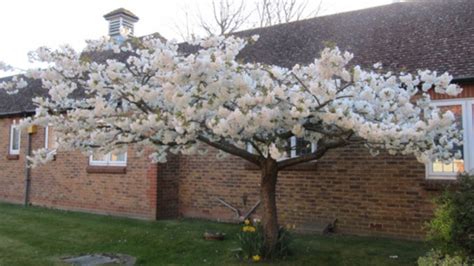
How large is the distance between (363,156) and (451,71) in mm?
2236

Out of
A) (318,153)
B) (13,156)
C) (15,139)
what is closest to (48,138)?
(13,156)

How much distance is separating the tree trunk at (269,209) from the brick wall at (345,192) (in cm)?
244

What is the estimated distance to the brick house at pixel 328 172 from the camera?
8328 mm

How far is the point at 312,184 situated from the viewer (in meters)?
9.46

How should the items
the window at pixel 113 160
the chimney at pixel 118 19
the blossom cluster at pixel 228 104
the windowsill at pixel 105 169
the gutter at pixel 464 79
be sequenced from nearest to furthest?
1. the blossom cluster at pixel 228 104
2. the gutter at pixel 464 79
3. the windowsill at pixel 105 169
4. the window at pixel 113 160
5. the chimney at pixel 118 19

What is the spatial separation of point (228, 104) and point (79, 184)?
8605 millimetres

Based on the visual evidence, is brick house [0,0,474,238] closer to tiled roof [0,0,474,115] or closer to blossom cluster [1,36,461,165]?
tiled roof [0,0,474,115]

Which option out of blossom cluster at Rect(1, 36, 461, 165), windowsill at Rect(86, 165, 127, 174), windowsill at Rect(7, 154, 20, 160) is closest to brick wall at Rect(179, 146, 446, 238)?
blossom cluster at Rect(1, 36, 461, 165)

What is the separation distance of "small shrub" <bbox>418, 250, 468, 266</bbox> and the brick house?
256 centimetres

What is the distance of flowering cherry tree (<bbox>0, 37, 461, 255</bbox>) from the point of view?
5.18 meters

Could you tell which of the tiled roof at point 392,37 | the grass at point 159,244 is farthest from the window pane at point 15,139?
the tiled roof at point 392,37

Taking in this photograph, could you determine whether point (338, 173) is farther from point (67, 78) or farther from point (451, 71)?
point (67, 78)

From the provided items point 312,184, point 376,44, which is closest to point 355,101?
point 312,184

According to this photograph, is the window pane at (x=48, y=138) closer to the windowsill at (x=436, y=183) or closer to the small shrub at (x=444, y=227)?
the windowsill at (x=436, y=183)
